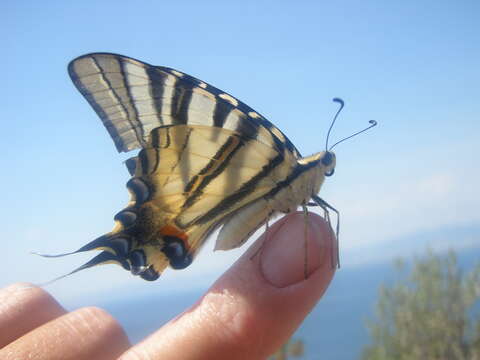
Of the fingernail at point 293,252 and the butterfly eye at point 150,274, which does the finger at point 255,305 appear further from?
the butterfly eye at point 150,274

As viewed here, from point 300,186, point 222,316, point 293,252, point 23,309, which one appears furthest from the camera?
point 300,186

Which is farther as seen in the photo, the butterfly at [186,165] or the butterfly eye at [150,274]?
the butterfly at [186,165]

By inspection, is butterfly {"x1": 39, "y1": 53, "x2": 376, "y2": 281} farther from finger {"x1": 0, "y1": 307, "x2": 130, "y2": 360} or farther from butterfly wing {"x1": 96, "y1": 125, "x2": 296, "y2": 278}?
finger {"x1": 0, "y1": 307, "x2": 130, "y2": 360}

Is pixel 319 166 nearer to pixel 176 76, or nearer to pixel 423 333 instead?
pixel 176 76

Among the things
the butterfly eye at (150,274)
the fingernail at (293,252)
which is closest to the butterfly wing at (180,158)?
the butterfly eye at (150,274)

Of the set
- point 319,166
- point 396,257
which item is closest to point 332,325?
point 396,257

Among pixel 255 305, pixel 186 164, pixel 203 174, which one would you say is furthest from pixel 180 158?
pixel 255 305

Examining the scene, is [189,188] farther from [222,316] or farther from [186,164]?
[222,316]
